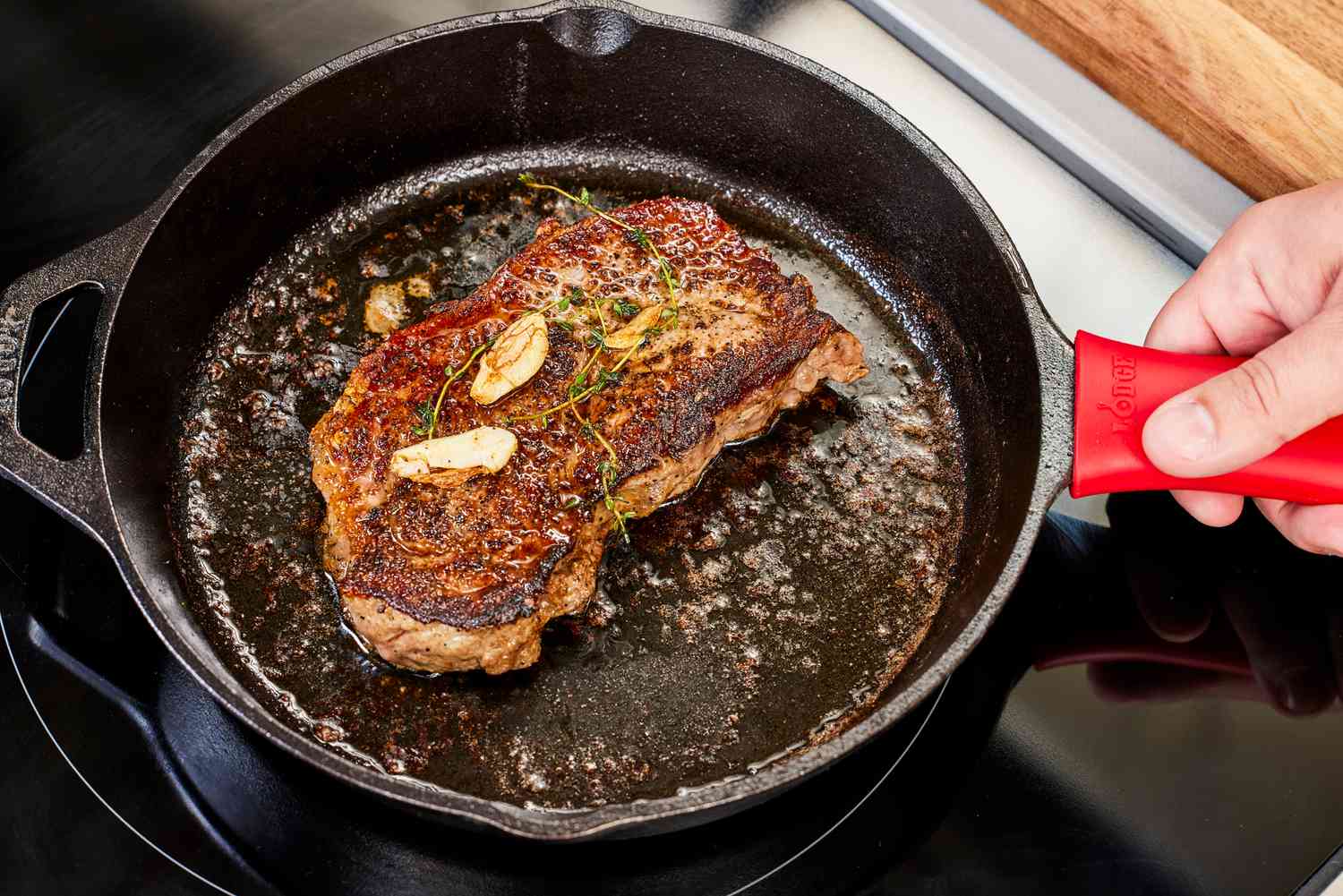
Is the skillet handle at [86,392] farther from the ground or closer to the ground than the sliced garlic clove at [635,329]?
farther from the ground

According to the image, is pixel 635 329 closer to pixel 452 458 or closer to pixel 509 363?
pixel 509 363

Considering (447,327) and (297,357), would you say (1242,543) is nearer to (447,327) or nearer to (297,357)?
(447,327)

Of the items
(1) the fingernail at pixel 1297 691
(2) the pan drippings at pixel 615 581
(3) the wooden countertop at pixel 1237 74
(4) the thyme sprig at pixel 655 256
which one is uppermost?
(3) the wooden countertop at pixel 1237 74

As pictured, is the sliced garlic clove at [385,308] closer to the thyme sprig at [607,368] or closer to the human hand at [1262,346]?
the thyme sprig at [607,368]

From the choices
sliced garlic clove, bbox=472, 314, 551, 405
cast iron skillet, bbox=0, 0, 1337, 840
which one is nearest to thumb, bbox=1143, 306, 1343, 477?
cast iron skillet, bbox=0, 0, 1337, 840

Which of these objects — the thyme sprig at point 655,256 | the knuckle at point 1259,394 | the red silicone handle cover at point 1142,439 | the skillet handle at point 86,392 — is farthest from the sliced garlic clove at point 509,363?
the knuckle at point 1259,394

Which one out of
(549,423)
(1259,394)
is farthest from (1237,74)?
(549,423)

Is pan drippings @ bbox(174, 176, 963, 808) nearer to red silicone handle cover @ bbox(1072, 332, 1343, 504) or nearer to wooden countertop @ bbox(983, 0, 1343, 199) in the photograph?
red silicone handle cover @ bbox(1072, 332, 1343, 504)
